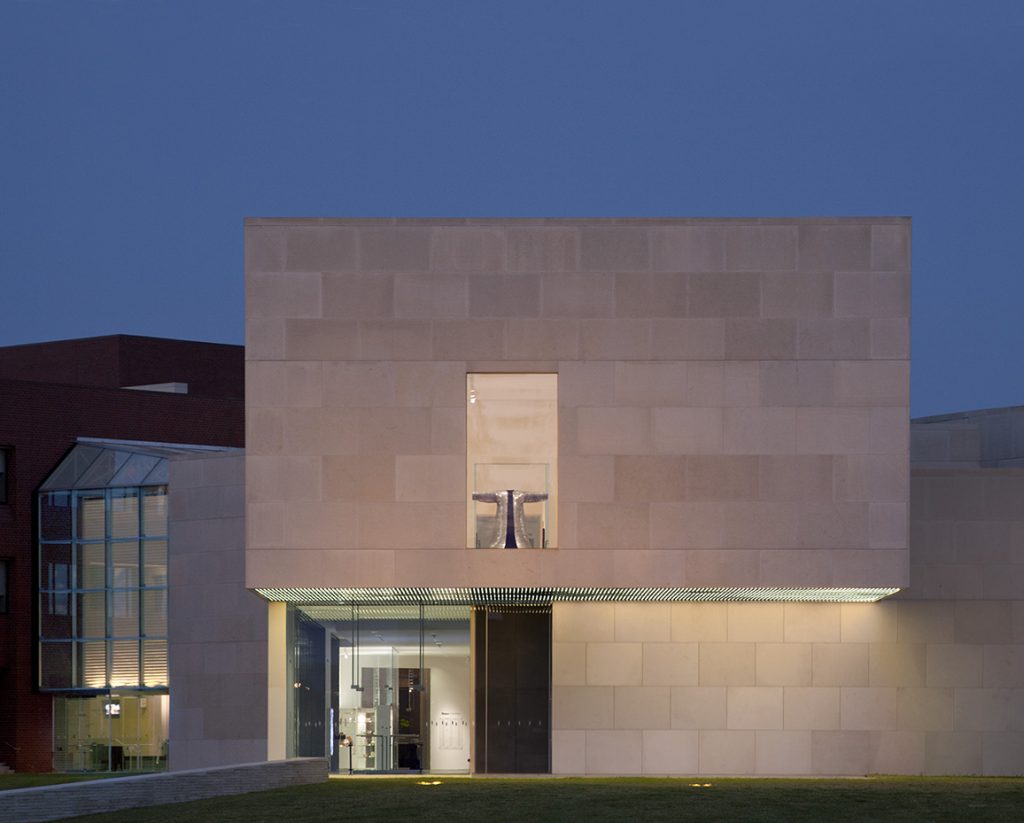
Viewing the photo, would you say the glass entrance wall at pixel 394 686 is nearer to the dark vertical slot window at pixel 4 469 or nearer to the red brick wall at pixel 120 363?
the dark vertical slot window at pixel 4 469

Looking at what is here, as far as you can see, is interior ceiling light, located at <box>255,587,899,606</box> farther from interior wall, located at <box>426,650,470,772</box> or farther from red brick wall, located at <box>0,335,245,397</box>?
red brick wall, located at <box>0,335,245,397</box>

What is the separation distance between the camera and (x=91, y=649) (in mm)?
50781

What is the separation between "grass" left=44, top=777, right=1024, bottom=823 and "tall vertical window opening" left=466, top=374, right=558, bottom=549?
476cm

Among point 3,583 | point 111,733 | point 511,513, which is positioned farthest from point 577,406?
point 3,583

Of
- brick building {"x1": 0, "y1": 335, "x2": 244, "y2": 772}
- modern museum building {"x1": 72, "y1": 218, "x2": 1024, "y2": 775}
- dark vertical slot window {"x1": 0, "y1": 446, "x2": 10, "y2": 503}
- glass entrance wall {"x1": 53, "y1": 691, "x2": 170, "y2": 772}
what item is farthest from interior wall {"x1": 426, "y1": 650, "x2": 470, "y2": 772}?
dark vertical slot window {"x1": 0, "y1": 446, "x2": 10, "y2": 503}

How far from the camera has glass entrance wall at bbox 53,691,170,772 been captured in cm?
4978

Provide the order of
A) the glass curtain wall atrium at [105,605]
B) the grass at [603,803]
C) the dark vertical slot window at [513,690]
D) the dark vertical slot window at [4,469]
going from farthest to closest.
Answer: the dark vertical slot window at [4,469]
the glass curtain wall atrium at [105,605]
the dark vertical slot window at [513,690]
the grass at [603,803]

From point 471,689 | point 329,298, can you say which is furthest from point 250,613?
point 329,298

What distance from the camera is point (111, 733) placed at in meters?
50.5

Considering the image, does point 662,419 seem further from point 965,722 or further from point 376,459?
point 965,722

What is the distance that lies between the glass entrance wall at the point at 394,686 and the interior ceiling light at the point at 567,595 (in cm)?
66

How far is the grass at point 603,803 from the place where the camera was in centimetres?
2369

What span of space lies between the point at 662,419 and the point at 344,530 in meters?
5.94

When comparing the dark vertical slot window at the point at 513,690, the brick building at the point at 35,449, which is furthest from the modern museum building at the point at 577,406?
the brick building at the point at 35,449
